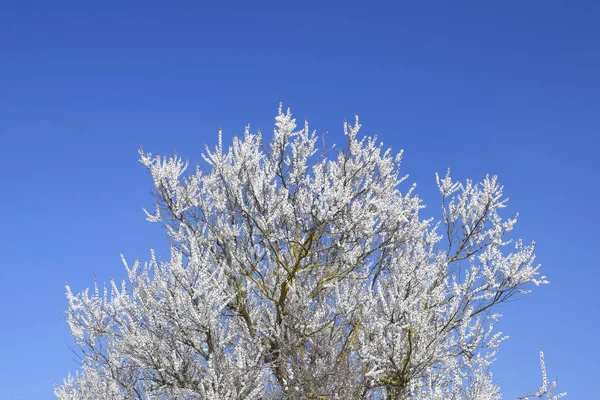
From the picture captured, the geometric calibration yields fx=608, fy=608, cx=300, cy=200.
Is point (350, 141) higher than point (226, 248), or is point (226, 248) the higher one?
point (350, 141)

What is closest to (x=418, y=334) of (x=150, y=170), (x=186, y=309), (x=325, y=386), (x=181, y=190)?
(x=325, y=386)

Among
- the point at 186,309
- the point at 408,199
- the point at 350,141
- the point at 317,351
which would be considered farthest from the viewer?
the point at 408,199

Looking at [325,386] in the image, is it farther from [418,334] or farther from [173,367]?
[173,367]

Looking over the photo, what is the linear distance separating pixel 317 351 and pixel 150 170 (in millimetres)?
5269

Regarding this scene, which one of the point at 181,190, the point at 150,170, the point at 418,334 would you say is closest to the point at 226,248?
the point at 181,190

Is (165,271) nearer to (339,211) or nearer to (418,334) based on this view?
(339,211)

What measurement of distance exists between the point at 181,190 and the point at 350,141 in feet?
12.7

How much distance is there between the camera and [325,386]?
436 inches

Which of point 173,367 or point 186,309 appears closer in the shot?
point 186,309

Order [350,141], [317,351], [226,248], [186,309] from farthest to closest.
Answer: [350,141], [226,248], [317,351], [186,309]

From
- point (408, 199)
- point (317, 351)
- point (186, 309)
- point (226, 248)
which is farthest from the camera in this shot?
point (408, 199)

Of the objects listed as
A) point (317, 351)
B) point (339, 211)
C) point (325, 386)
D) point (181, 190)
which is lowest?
point (325, 386)

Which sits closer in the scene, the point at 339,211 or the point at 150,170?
the point at 339,211

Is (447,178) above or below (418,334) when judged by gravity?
above
